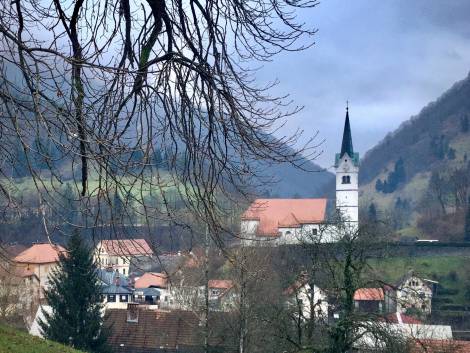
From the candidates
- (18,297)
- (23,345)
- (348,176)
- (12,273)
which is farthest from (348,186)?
(12,273)

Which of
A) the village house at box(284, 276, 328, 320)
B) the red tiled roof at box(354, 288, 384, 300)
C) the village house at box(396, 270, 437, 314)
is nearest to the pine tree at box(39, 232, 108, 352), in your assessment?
the village house at box(284, 276, 328, 320)

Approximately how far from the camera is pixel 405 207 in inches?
4724

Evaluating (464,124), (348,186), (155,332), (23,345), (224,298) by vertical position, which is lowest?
(155,332)

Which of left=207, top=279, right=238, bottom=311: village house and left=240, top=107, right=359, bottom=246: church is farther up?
left=240, top=107, right=359, bottom=246: church

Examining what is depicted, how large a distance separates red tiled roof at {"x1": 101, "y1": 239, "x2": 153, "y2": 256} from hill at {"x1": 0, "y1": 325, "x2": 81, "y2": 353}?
426 centimetres

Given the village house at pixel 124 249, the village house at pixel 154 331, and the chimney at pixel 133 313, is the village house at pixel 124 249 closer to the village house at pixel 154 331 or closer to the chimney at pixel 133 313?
the village house at pixel 154 331

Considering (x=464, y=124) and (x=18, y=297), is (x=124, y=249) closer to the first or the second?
(x=18, y=297)

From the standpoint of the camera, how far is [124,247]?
13.6 ft

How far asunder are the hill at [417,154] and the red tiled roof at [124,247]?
342 feet

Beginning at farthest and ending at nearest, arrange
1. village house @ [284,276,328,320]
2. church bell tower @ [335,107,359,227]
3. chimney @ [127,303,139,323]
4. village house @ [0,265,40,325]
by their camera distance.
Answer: church bell tower @ [335,107,359,227]
chimney @ [127,303,139,323]
village house @ [0,265,40,325]
village house @ [284,276,328,320]

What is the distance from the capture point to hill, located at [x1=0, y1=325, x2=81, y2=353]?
8.52 m

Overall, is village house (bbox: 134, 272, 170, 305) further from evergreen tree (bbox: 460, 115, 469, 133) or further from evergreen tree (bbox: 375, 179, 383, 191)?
evergreen tree (bbox: 460, 115, 469, 133)

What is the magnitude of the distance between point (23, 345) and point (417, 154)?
130305mm

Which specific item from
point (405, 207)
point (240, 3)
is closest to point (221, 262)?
point (240, 3)
